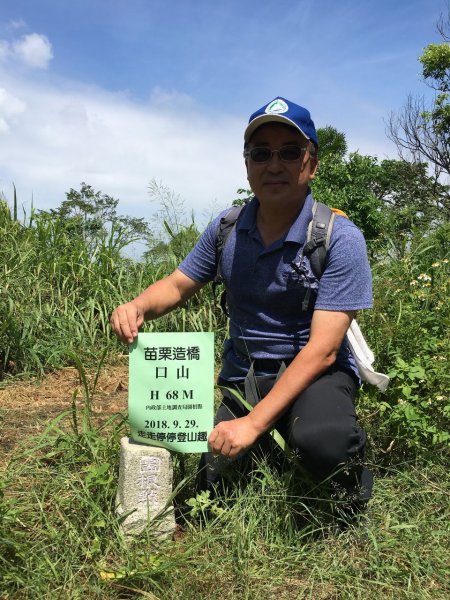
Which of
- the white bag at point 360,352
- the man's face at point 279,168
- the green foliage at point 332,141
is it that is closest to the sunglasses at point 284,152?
the man's face at point 279,168

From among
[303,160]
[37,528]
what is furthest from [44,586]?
[303,160]

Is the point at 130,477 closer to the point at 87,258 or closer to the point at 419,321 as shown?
the point at 419,321

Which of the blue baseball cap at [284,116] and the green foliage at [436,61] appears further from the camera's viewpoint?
the green foliage at [436,61]

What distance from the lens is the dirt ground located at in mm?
2869

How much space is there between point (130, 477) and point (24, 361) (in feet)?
7.84

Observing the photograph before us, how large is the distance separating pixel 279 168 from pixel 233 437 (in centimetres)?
100

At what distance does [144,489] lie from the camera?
191 cm

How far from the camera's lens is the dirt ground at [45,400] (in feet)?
9.41

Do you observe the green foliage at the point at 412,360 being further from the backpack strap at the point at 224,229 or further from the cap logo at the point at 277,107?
the cap logo at the point at 277,107

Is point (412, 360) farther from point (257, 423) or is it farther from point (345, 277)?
point (257, 423)

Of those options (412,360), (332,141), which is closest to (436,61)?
(332,141)

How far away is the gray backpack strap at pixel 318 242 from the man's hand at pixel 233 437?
619 mm

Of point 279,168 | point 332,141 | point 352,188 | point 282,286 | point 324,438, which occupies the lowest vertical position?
point 324,438

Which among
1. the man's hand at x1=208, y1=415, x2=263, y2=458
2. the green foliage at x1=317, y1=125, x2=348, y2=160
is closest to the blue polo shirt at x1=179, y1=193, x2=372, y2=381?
the man's hand at x1=208, y1=415, x2=263, y2=458
